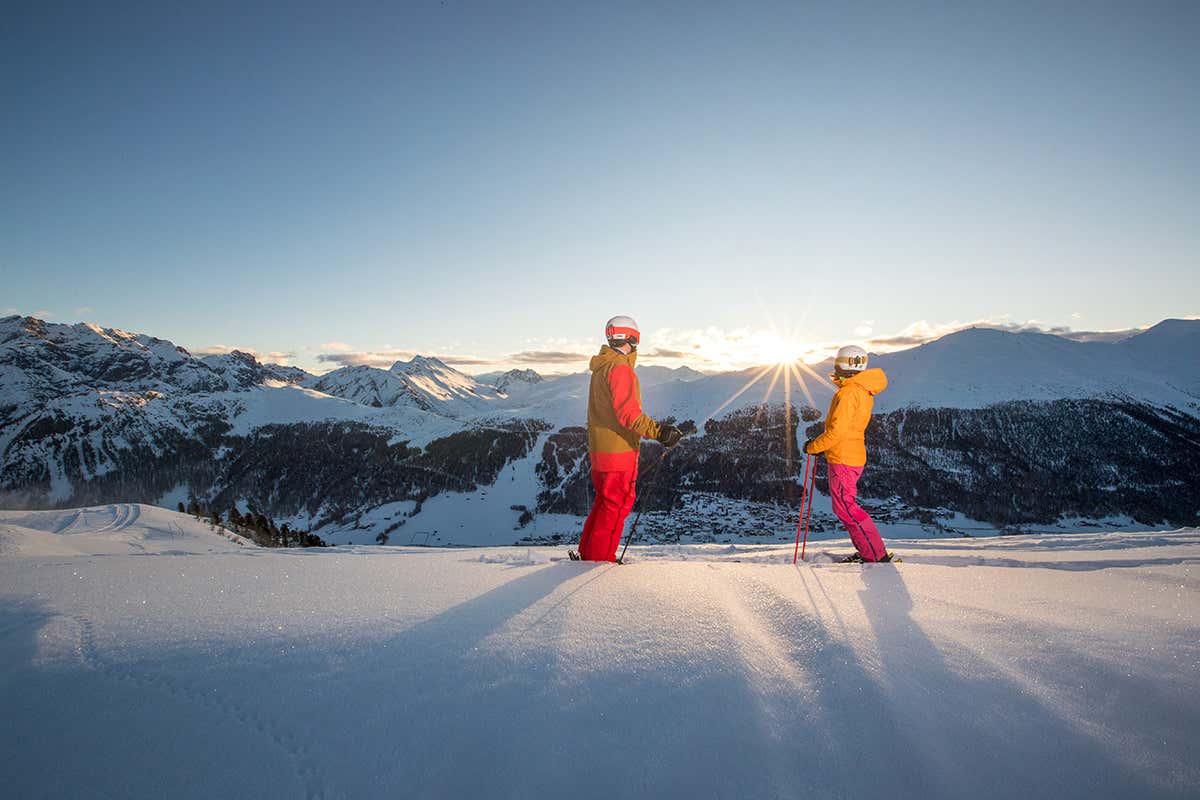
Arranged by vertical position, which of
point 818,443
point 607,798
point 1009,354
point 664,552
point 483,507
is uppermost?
point 1009,354

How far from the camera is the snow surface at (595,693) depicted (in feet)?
4.01

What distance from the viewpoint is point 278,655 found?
72.0 inches

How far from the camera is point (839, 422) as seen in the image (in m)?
5.71

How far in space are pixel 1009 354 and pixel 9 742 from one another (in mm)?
100770

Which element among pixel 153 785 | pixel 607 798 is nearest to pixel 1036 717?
pixel 607 798

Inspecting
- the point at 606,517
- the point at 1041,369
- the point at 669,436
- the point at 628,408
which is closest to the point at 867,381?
the point at 669,436

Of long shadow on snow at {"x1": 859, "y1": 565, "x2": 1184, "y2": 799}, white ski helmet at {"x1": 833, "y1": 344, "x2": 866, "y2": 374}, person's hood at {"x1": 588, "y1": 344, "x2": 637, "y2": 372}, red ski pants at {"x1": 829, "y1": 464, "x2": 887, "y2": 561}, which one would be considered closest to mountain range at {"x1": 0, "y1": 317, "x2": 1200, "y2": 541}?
white ski helmet at {"x1": 833, "y1": 344, "x2": 866, "y2": 374}

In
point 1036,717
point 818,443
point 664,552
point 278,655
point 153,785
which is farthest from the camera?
point 664,552

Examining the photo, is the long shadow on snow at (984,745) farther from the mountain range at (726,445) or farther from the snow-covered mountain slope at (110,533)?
the mountain range at (726,445)

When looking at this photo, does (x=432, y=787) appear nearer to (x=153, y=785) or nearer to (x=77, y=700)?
(x=153, y=785)

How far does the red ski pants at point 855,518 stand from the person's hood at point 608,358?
2650 mm

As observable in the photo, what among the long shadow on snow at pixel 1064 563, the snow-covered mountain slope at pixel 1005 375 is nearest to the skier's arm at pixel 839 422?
the long shadow on snow at pixel 1064 563

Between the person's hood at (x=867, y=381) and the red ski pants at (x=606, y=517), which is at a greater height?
the person's hood at (x=867, y=381)

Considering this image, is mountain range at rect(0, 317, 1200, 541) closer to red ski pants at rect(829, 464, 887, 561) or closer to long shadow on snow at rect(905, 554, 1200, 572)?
red ski pants at rect(829, 464, 887, 561)
